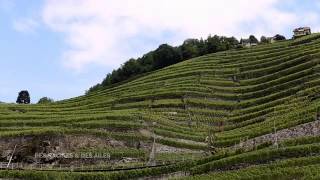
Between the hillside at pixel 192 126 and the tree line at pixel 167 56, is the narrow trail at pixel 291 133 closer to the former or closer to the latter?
the hillside at pixel 192 126

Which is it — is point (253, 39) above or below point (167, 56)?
above

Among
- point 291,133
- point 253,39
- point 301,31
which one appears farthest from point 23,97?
point 291,133

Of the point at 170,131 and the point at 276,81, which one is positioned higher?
the point at 276,81

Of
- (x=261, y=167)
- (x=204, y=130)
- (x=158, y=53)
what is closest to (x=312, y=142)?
(x=261, y=167)

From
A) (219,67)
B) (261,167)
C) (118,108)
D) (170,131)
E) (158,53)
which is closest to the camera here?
(261,167)

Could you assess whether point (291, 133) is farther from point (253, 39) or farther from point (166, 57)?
point (253, 39)

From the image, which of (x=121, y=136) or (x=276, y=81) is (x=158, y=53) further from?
(x=121, y=136)

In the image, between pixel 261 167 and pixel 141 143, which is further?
pixel 141 143

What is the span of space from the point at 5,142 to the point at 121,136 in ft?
48.9

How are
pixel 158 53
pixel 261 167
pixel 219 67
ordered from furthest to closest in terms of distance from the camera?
pixel 158 53, pixel 219 67, pixel 261 167

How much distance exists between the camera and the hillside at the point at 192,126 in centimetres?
6230

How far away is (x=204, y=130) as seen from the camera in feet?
309

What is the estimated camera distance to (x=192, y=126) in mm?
96125

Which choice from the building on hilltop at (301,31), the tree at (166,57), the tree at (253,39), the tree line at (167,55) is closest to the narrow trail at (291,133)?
the tree line at (167,55)
